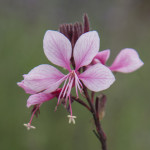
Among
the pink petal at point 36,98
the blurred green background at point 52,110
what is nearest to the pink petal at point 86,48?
the pink petal at point 36,98

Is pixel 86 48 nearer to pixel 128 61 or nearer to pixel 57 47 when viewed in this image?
pixel 57 47

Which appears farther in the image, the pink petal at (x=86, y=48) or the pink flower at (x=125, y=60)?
the pink flower at (x=125, y=60)

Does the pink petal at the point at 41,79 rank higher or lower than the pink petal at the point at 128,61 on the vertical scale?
lower

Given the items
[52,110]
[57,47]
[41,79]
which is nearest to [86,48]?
[57,47]

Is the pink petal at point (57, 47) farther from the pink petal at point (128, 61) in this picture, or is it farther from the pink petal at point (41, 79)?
the pink petal at point (128, 61)

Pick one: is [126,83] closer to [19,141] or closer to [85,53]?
[19,141]

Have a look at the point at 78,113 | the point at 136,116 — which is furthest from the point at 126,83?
the point at 78,113

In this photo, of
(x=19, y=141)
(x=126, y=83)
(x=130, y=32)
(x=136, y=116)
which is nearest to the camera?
(x=19, y=141)
